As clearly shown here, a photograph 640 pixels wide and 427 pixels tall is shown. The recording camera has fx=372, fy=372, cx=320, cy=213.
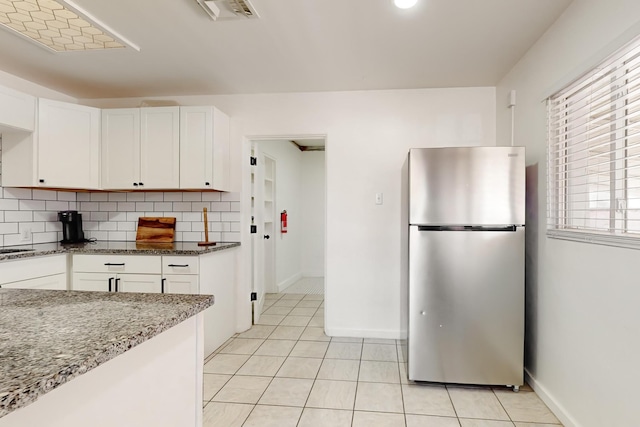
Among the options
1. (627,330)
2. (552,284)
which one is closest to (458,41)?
(552,284)

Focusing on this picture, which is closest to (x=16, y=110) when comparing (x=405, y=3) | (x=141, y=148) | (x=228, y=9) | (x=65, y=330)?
(x=141, y=148)

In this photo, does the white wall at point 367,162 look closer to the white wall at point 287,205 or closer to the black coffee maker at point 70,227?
the white wall at point 287,205

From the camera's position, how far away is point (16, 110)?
112 inches

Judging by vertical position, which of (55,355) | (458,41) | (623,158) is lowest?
(55,355)

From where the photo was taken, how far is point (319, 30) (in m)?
2.38

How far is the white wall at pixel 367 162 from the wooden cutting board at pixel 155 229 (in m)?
1.27

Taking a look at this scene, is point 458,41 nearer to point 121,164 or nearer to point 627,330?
point 627,330

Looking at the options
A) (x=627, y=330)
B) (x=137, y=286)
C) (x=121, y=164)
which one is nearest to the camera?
(x=627, y=330)

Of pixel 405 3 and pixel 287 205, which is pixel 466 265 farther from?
pixel 287 205

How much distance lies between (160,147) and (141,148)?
19 cm

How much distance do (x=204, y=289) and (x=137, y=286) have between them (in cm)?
53

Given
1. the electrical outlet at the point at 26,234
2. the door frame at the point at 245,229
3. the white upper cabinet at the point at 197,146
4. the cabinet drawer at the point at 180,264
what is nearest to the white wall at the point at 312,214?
the door frame at the point at 245,229

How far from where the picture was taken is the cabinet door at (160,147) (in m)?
3.35

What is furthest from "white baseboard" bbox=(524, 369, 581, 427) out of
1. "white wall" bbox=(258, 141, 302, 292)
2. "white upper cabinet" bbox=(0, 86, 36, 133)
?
"white upper cabinet" bbox=(0, 86, 36, 133)
